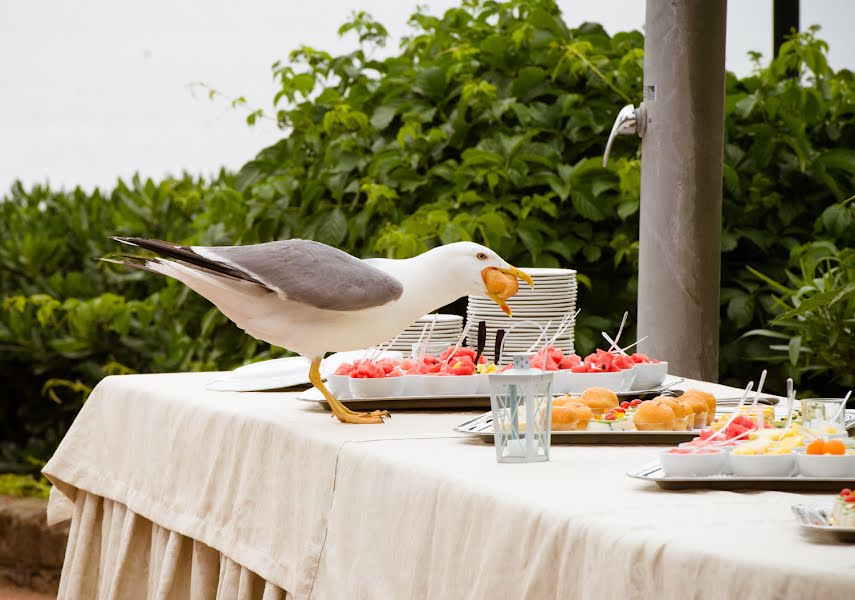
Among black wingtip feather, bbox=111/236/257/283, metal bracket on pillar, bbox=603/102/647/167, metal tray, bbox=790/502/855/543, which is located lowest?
metal tray, bbox=790/502/855/543

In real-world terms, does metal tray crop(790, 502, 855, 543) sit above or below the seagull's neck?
below

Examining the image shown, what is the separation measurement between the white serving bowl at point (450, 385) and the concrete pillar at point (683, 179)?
46.7 inches

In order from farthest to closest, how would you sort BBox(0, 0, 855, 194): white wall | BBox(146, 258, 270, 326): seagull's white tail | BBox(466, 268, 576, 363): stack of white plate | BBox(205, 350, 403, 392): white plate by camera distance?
BBox(0, 0, 855, 194): white wall → BBox(466, 268, 576, 363): stack of white plate → BBox(205, 350, 403, 392): white plate → BBox(146, 258, 270, 326): seagull's white tail

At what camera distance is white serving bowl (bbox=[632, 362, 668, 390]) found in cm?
243

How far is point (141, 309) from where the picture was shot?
5266mm

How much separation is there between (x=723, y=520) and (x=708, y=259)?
7.09ft

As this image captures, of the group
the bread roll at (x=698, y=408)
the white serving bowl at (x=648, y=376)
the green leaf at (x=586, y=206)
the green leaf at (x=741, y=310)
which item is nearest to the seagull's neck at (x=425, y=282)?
the white serving bowl at (x=648, y=376)

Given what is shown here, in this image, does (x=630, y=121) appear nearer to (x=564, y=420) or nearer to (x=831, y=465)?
(x=564, y=420)

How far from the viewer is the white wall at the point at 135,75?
5586mm

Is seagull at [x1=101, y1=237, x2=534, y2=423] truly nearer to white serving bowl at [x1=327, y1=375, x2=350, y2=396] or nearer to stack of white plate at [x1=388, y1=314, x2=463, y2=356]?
white serving bowl at [x1=327, y1=375, x2=350, y2=396]

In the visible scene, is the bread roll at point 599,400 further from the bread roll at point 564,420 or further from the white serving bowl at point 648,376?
the white serving bowl at point 648,376

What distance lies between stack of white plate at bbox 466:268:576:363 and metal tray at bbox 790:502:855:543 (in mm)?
1550

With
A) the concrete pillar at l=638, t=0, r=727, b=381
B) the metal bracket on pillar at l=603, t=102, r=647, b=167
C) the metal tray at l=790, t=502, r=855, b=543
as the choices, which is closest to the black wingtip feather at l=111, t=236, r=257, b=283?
the metal tray at l=790, t=502, r=855, b=543

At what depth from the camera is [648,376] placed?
243cm
